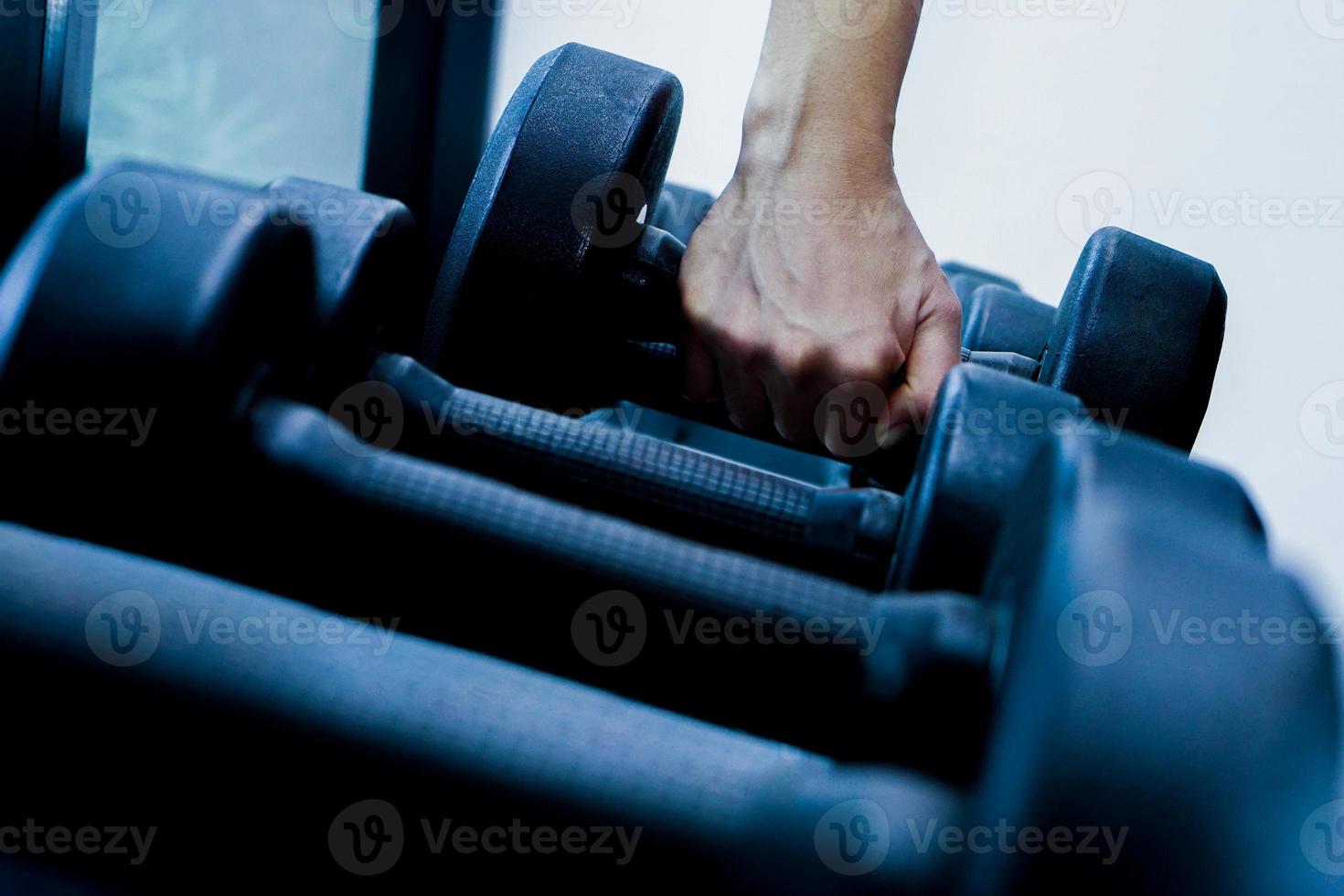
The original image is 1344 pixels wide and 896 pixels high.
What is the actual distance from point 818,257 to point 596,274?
0.17 metres

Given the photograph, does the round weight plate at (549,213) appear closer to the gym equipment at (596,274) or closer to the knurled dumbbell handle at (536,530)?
the gym equipment at (596,274)

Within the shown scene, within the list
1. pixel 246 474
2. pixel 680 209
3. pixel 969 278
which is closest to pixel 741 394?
pixel 246 474

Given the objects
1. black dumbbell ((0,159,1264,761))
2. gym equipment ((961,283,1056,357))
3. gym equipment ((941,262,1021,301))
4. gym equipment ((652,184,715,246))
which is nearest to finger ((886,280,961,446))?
black dumbbell ((0,159,1264,761))

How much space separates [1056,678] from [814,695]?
167 mm

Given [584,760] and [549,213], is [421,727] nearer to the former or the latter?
[584,760]

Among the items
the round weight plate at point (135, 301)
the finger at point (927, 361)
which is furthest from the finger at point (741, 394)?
the round weight plate at point (135, 301)

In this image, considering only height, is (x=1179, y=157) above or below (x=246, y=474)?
above

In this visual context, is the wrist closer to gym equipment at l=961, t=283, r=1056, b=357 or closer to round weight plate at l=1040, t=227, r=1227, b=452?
round weight plate at l=1040, t=227, r=1227, b=452

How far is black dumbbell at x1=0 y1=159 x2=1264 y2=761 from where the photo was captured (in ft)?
1.39

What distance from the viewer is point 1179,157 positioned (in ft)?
4.48

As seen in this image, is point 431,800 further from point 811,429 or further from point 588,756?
point 811,429

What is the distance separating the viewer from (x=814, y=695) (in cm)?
44

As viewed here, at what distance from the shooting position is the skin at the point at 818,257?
705 mm

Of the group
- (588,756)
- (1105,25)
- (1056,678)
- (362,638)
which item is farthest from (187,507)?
(1105,25)
